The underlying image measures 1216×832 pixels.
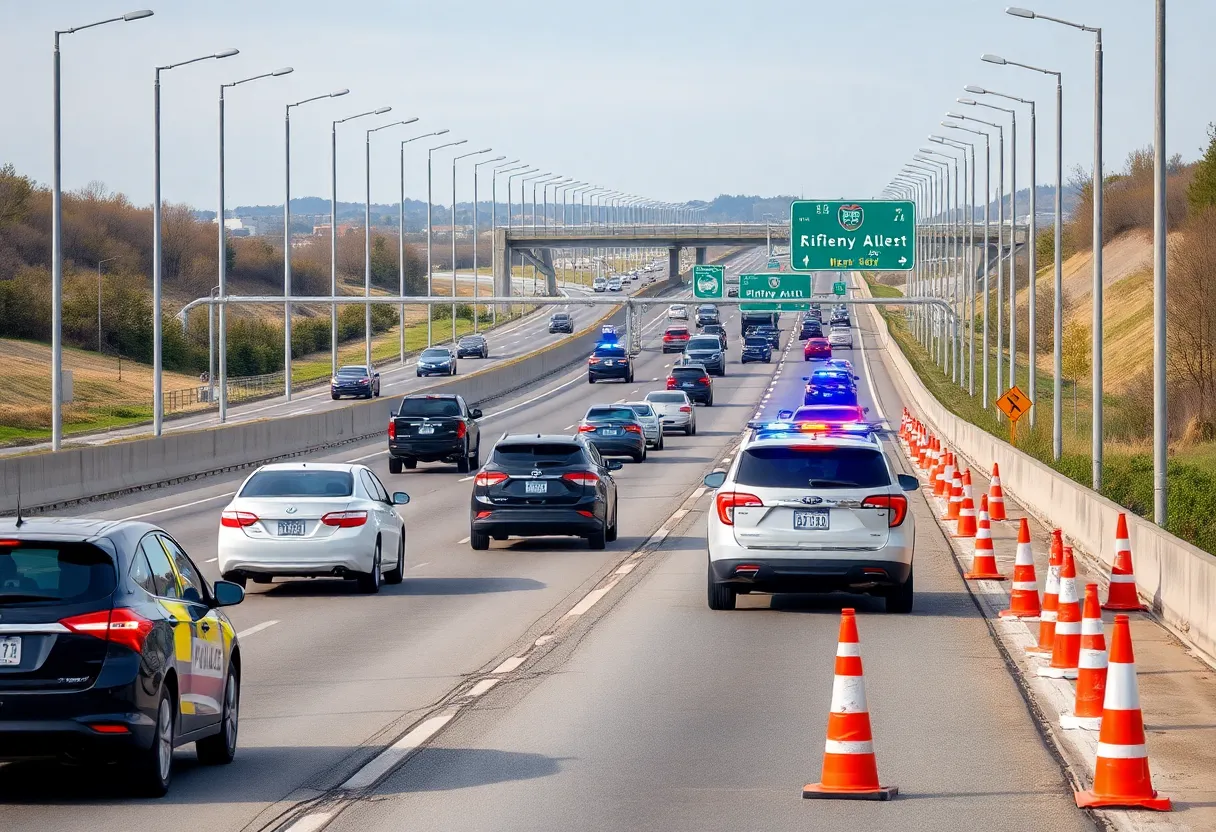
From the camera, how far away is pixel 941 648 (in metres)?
15.7

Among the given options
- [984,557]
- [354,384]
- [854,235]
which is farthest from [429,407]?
[354,384]

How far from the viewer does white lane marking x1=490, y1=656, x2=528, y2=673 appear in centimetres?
1438

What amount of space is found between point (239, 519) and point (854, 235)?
4567 centimetres

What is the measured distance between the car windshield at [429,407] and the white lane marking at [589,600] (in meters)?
22.3

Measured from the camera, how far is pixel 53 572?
935cm

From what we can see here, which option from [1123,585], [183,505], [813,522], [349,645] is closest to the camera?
[349,645]

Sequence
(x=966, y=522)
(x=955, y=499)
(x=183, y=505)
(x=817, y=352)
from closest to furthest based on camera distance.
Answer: (x=966, y=522) < (x=955, y=499) < (x=183, y=505) < (x=817, y=352)

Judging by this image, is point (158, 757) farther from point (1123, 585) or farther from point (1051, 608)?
point (1123, 585)

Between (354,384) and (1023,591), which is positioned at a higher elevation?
(354,384)

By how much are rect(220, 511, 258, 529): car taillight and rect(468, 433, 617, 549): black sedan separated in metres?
5.33

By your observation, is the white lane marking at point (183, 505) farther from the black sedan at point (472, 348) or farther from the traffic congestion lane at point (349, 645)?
the black sedan at point (472, 348)

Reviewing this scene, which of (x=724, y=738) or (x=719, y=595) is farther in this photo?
(x=719, y=595)

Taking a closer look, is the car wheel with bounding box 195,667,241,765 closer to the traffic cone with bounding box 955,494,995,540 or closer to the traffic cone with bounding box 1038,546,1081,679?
the traffic cone with bounding box 1038,546,1081,679

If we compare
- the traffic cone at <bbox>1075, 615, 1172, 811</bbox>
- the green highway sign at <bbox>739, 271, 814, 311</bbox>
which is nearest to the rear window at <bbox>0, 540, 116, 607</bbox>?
the traffic cone at <bbox>1075, 615, 1172, 811</bbox>
